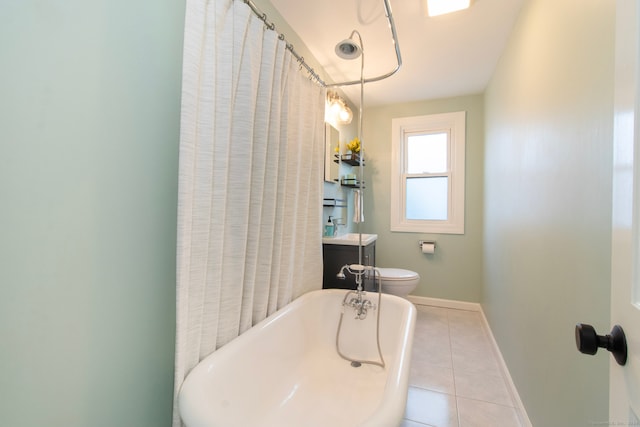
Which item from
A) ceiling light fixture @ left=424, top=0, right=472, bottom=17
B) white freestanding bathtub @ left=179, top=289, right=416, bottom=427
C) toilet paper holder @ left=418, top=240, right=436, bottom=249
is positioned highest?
ceiling light fixture @ left=424, top=0, right=472, bottom=17

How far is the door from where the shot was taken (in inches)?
19.5

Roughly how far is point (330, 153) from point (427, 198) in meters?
1.46

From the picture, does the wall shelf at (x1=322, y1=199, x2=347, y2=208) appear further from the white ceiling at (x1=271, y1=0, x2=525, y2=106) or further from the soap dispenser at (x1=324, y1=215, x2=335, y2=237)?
the white ceiling at (x1=271, y1=0, x2=525, y2=106)

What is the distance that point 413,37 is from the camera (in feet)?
6.53

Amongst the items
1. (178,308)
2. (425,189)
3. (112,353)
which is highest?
(425,189)

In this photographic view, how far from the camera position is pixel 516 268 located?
5.50 feet

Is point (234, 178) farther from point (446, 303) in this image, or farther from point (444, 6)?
point (446, 303)

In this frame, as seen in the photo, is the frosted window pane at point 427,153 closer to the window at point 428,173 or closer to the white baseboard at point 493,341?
the window at point 428,173

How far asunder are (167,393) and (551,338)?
5.28 ft

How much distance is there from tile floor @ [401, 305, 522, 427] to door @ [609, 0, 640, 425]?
1.19m

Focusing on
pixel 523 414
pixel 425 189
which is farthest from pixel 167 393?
pixel 425 189

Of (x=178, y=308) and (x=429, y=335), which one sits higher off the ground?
(x=178, y=308)

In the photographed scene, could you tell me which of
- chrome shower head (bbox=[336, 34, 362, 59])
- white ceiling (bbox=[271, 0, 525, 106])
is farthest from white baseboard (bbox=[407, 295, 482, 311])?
chrome shower head (bbox=[336, 34, 362, 59])

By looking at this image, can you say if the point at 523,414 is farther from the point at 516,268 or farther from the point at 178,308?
the point at 178,308
